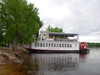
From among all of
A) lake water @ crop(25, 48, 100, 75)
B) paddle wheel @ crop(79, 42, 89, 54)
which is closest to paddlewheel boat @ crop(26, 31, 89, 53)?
paddle wheel @ crop(79, 42, 89, 54)

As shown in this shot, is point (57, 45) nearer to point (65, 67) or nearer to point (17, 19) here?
point (17, 19)

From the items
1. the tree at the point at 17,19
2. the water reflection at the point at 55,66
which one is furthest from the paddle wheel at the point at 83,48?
the water reflection at the point at 55,66

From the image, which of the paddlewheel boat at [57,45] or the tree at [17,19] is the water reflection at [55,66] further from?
the paddlewheel boat at [57,45]

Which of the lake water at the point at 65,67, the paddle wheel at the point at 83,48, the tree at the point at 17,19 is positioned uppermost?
the tree at the point at 17,19

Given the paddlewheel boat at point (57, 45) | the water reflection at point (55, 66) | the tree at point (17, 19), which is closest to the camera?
the water reflection at point (55, 66)

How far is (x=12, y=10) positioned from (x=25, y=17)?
4.29m

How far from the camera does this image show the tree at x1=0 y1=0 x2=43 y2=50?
43.5 m

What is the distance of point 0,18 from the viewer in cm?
4581

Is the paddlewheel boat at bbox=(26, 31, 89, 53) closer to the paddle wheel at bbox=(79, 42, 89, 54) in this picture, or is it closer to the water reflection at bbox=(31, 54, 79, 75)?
the paddle wheel at bbox=(79, 42, 89, 54)

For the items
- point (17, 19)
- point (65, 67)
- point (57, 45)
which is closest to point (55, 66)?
point (65, 67)

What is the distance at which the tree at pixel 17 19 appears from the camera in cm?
4350

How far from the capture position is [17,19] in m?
44.1

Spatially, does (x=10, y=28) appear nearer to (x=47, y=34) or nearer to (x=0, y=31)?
(x=0, y=31)

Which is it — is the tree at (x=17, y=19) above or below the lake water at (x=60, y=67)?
above
